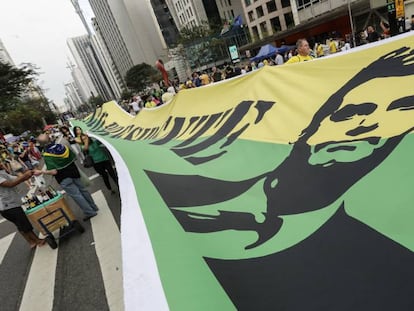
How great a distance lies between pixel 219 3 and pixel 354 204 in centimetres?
7780

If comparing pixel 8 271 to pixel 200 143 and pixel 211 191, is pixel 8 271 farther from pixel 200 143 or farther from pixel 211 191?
pixel 211 191

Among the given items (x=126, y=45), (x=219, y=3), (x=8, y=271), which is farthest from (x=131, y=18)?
(x=8, y=271)

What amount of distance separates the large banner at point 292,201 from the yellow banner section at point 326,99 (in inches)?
0.7

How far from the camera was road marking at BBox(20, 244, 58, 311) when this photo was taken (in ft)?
11.4

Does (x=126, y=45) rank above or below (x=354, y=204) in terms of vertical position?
above

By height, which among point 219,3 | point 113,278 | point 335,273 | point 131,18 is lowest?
point 113,278

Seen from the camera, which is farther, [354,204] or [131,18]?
[131,18]

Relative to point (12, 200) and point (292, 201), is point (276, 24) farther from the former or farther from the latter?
point (292, 201)

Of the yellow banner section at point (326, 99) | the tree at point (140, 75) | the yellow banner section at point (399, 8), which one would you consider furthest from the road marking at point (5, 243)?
the tree at point (140, 75)

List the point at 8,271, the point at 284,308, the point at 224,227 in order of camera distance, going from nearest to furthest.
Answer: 1. the point at 284,308
2. the point at 224,227
3. the point at 8,271

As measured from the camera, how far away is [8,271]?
4590 millimetres

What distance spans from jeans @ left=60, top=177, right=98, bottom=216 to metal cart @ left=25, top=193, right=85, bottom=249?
28cm

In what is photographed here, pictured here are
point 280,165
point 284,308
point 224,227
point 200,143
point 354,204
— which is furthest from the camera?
point 200,143

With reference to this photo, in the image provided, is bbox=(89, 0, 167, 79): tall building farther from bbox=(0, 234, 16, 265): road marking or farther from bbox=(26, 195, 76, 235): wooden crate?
bbox=(26, 195, 76, 235): wooden crate
